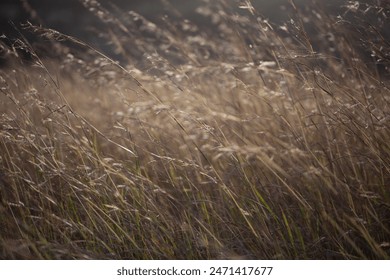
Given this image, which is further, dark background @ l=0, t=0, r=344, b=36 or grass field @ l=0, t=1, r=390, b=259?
dark background @ l=0, t=0, r=344, b=36

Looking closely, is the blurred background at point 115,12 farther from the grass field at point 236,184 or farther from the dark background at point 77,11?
the grass field at point 236,184

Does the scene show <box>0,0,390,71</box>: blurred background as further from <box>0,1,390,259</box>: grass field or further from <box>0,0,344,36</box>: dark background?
<box>0,1,390,259</box>: grass field

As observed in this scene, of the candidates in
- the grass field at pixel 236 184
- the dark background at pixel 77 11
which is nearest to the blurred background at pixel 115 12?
the dark background at pixel 77 11

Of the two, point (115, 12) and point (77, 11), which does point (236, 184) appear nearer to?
point (115, 12)

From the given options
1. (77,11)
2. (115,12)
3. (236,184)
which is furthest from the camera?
(77,11)

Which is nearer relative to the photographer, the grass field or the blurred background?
the grass field

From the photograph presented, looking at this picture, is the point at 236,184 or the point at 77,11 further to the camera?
the point at 77,11

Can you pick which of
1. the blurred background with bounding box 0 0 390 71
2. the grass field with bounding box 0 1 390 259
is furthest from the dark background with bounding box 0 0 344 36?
the grass field with bounding box 0 1 390 259

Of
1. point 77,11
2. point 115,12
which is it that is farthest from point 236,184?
point 77,11

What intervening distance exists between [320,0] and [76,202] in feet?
4.45

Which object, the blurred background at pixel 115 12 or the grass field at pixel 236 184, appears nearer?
the grass field at pixel 236 184
